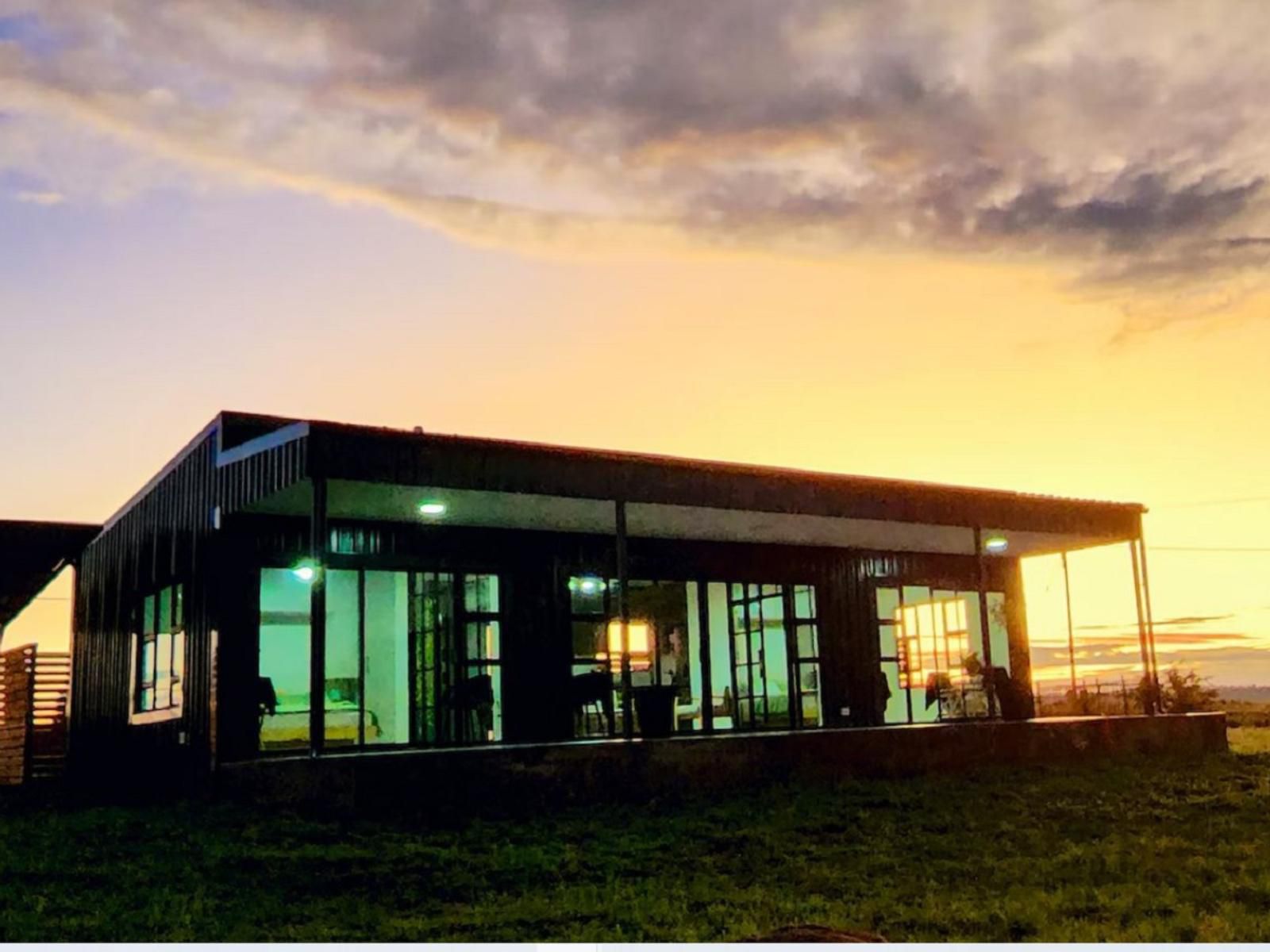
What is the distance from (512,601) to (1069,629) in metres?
7.85

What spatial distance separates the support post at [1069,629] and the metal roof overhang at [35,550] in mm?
12382

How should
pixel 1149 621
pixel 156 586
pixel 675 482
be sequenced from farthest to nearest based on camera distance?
1. pixel 1149 621
2. pixel 156 586
3. pixel 675 482

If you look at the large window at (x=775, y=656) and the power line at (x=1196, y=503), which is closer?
the power line at (x=1196, y=503)

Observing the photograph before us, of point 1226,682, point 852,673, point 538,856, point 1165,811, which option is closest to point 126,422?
point 538,856

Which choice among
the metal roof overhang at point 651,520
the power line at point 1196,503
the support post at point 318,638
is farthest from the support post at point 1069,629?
the support post at point 318,638

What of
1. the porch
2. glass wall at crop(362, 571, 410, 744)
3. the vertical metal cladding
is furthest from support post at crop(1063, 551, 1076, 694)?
the vertical metal cladding

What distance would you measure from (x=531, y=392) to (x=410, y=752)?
548 centimetres

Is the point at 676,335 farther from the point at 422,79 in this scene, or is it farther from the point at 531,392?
the point at 422,79

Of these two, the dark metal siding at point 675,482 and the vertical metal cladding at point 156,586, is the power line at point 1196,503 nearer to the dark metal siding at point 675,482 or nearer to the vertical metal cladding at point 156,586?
the dark metal siding at point 675,482

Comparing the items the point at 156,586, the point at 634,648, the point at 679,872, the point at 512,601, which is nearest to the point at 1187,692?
the point at 634,648

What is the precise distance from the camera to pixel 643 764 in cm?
1073

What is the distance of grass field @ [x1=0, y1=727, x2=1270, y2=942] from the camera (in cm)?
657

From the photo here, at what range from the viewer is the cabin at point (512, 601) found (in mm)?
11273

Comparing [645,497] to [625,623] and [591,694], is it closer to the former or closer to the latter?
[625,623]
